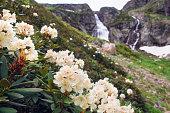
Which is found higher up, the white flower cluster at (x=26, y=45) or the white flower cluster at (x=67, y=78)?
the white flower cluster at (x=26, y=45)

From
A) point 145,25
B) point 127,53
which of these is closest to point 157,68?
point 127,53

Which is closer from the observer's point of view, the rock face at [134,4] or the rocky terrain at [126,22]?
the rocky terrain at [126,22]

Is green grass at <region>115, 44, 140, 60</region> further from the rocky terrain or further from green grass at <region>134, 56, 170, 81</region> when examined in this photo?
the rocky terrain

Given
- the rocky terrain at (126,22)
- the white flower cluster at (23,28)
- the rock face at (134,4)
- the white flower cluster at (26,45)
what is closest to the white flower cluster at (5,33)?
the white flower cluster at (26,45)

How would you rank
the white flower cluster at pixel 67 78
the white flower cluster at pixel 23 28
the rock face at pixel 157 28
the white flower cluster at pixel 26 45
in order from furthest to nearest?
the rock face at pixel 157 28 → the white flower cluster at pixel 23 28 → the white flower cluster at pixel 26 45 → the white flower cluster at pixel 67 78

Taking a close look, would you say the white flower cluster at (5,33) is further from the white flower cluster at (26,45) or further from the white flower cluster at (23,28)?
the white flower cluster at (23,28)

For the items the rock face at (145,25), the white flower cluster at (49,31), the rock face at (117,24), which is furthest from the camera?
the rock face at (117,24)

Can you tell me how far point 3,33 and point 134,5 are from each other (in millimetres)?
61699

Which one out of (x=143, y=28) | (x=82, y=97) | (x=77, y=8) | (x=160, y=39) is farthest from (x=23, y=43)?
(x=77, y=8)

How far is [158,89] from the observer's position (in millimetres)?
5340

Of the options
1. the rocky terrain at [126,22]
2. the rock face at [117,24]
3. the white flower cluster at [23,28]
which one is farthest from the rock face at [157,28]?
the white flower cluster at [23,28]

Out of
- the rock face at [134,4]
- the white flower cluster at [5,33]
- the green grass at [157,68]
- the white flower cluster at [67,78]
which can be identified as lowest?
the green grass at [157,68]

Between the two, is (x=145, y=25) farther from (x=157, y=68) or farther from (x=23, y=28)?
(x=23, y=28)

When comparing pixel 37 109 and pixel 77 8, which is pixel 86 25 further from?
pixel 37 109
